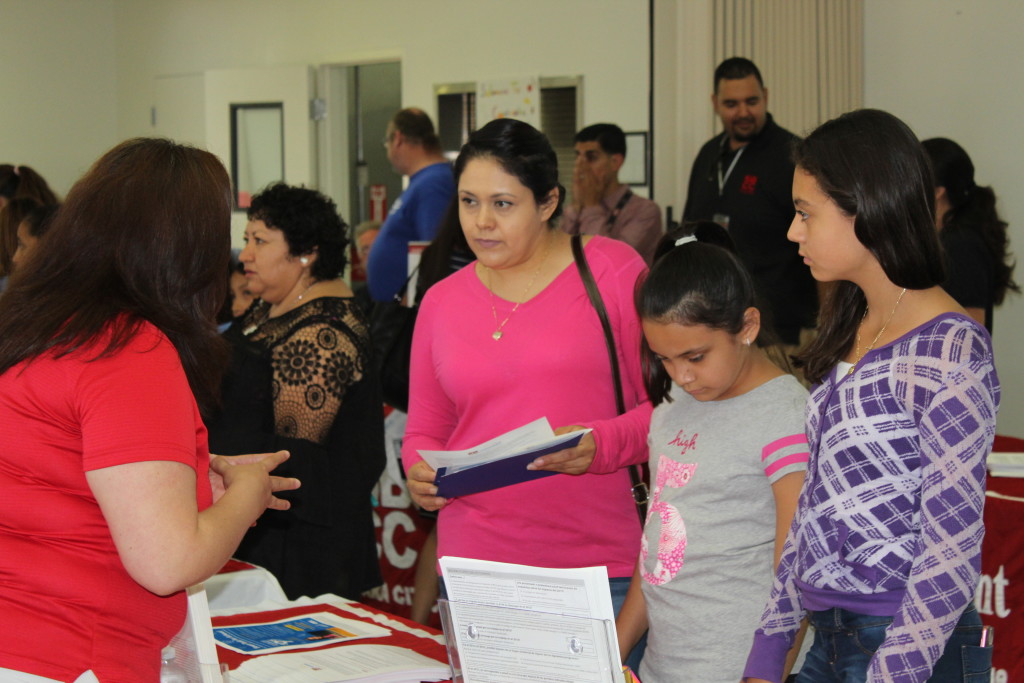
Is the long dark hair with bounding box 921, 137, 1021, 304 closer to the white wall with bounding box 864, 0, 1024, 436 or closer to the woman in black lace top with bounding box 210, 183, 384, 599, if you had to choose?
the white wall with bounding box 864, 0, 1024, 436

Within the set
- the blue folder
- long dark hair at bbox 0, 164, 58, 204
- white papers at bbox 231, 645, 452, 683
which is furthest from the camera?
long dark hair at bbox 0, 164, 58, 204

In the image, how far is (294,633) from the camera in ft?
6.52

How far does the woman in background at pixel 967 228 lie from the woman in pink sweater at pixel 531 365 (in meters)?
1.77

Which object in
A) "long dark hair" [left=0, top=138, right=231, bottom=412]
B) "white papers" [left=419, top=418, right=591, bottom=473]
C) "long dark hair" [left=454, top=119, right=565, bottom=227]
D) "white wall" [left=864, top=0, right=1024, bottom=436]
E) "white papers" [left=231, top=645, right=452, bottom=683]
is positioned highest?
"white wall" [left=864, top=0, right=1024, bottom=436]

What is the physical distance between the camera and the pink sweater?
6.74ft

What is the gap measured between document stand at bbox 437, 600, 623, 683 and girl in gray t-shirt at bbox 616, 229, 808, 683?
1.58 feet

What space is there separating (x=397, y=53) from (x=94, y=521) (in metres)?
6.43

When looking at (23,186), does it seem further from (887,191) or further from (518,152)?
(887,191)

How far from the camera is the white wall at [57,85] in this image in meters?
8.41

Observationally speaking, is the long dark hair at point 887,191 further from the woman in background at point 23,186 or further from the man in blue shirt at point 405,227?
the woman in background at point 23,186

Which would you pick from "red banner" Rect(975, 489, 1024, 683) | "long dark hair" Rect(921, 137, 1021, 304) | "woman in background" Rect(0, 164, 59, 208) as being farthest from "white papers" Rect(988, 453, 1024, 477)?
"woman in background" Rect(0, 164, 59, 208)

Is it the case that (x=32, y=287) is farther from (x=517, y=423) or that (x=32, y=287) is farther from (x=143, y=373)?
(x=517, y=423)

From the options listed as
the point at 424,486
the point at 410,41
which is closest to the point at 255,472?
the point at 424,486

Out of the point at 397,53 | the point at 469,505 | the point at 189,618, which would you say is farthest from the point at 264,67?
the point at 189,618
